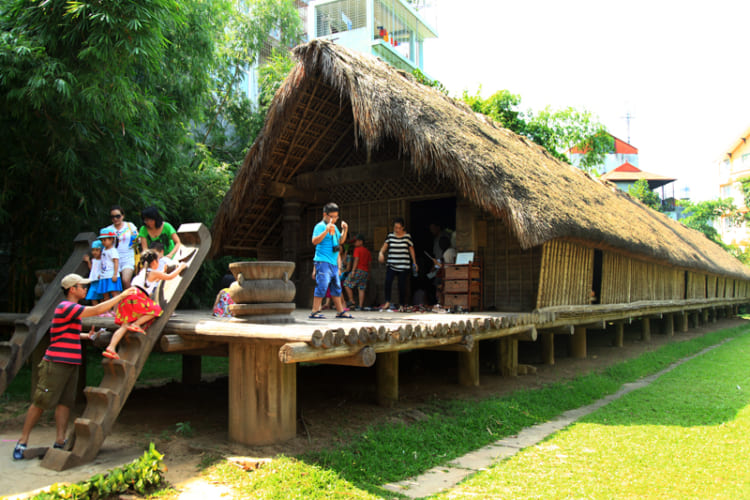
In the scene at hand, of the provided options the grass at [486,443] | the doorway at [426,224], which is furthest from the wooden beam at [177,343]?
the doorway at [426,224]

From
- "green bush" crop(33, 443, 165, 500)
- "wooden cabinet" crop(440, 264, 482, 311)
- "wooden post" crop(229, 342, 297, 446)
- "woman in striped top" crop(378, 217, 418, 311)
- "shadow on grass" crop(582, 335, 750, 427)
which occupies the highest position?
"woman in striped top" crop(378, 217, 418, 311)

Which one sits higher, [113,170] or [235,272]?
[113,170]

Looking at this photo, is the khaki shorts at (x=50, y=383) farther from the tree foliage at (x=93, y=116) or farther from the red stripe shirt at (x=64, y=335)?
the tree foliage at (x=93, y=116)

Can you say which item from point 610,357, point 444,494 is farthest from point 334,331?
point 610,357

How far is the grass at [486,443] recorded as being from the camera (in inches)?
150

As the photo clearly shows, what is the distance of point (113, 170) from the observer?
26.6 ft

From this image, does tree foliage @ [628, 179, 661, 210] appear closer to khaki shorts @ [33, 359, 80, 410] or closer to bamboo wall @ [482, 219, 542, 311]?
bamboo wall @ [482, 219, 542, 311]

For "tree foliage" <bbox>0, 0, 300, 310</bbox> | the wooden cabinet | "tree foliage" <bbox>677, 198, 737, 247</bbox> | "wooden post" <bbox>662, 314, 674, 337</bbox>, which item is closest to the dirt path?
the wooden cabinet

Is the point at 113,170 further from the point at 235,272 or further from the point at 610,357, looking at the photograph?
the point at 610,357

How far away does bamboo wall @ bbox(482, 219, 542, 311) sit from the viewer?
7.86 metres

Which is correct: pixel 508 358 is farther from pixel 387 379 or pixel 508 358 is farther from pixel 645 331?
pixel 645 331

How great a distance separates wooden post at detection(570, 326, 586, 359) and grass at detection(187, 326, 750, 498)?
9.00ft

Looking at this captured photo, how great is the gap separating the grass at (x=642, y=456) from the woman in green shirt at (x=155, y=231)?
392 cm

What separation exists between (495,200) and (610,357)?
5.61 metres
